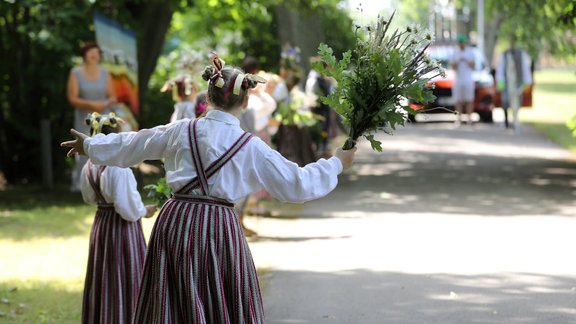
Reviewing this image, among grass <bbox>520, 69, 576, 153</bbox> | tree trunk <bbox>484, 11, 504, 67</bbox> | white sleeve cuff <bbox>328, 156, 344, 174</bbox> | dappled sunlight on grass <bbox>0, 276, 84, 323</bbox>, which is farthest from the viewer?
tree trunk <bbox>484, 11, 504, 67</bbox>

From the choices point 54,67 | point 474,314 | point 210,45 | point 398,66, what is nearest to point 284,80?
point 54,67

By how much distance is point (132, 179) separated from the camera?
7.07 metres

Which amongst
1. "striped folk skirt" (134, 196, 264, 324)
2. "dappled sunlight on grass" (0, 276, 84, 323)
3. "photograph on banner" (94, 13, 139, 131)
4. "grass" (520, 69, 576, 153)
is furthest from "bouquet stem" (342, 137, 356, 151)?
"photograph on banner" (94, 13, 139, 131)

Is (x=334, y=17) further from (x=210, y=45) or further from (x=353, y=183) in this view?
(x=353, y=183)

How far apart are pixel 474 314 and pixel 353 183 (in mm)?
9564

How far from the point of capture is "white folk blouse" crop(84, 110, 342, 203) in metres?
5.54

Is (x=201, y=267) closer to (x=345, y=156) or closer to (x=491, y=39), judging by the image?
(x=345, y=156)

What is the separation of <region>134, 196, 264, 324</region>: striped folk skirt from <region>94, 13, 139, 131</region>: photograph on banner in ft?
Answer: 28.5

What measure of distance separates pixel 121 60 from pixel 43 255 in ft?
14.6

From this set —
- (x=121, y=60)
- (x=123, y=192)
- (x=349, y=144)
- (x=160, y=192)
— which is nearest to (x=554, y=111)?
(x=121, y=60)

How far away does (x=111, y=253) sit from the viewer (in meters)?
7.20

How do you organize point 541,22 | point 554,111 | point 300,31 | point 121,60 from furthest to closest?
1. point 554,111
2. point 300,31
3. point 541,22
4. point 121,60

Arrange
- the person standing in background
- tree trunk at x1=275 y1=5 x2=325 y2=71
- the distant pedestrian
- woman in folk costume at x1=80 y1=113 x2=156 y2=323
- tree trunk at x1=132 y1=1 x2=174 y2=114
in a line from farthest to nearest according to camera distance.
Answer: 1. the distant pedestrian
2. tree trunk at x1=275 y1=5 x2=325 y2=71
3. tree trunk at x1=132 y1=1 x2=174 y2=114
4. the person standing in background
5. woman in folk costume at x1=80 y1=113 x2=156 y2=323

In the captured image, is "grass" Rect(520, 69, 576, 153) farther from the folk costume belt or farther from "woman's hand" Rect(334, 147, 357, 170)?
the folk costume belt
